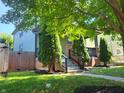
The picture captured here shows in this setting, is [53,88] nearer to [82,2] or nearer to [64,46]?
[82,2]

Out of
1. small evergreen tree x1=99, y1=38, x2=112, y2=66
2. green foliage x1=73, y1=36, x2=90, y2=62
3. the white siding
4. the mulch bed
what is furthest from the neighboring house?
the mulch bed

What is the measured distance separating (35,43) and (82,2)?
18.1 metres

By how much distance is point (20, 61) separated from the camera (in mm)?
27312

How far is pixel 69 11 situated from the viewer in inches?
474

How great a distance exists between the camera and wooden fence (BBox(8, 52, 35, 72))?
27.0 m

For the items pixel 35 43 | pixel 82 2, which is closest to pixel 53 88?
pixel 82 2

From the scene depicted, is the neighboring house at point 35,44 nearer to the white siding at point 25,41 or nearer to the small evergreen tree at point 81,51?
the white siding at point 25,41

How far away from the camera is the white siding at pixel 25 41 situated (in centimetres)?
3253

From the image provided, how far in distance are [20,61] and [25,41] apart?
920cm

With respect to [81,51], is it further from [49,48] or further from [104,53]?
[49,48]

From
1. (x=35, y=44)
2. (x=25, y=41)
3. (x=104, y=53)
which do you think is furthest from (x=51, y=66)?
(x=25, y=41)

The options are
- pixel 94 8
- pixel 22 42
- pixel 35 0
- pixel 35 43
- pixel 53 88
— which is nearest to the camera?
pixel 35 0

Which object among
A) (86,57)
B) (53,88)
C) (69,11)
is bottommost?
(53,88)

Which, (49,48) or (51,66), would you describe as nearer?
(49,48)
